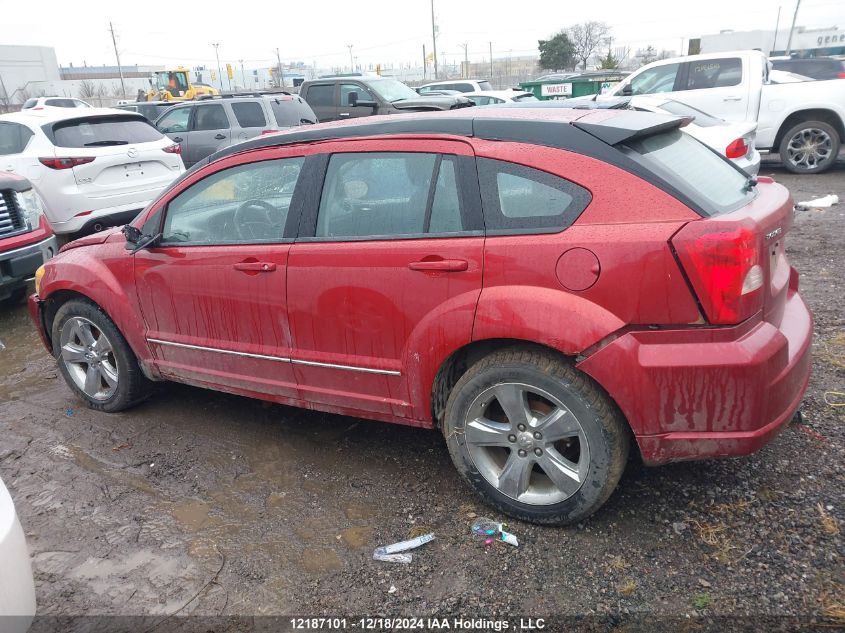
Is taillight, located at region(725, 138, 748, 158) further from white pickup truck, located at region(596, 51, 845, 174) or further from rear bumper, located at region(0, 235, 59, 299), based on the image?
rear bumper, located at region(0, 235, 59, 299)

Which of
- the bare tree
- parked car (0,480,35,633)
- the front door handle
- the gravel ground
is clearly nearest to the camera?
parked car (0,480,35,633)

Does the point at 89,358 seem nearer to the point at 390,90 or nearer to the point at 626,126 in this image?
the point at 626,126

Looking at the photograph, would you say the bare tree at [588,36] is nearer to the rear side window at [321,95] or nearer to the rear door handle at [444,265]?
the rear side window at [321,95]

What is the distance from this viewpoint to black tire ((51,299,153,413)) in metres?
4.12

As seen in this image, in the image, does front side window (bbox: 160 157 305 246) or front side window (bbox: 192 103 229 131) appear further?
front side window (bbox: 192 103 229 131)

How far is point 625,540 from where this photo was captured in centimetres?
278

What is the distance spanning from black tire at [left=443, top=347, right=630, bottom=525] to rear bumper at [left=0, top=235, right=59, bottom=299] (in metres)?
4.78

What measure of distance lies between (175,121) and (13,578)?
12678mm

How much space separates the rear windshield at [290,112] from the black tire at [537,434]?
35.8 ft

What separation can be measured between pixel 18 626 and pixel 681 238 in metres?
2.49

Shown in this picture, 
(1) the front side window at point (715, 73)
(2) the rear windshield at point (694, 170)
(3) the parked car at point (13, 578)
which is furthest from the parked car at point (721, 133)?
(3) the parked car at point (13, 578)

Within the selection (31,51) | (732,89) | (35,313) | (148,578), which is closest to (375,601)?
(148,578)

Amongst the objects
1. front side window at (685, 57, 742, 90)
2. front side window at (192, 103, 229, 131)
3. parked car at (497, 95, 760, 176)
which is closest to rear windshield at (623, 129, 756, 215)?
parked car at (497, 95, 760, 176)

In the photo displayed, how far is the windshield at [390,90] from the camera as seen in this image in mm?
14157
